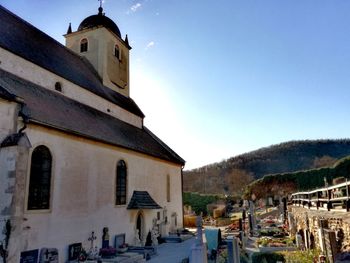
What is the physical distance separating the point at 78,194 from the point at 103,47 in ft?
40.7

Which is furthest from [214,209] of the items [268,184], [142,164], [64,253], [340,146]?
[340,146]

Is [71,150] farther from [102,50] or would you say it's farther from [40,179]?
[102,50]

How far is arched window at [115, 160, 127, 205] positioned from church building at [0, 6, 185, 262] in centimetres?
5

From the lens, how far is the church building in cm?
959

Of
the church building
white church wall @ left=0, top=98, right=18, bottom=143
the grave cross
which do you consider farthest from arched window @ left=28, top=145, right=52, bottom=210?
the grave cross

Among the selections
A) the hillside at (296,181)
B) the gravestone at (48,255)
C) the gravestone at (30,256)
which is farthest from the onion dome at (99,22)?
the hillside at (296,181)

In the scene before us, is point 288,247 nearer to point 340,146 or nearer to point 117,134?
point 117,134

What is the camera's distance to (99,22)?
21797mm

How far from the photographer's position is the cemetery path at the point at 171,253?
44.6 ft

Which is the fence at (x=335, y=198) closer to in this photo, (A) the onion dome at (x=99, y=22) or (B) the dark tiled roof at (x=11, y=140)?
(B) the dark tiled roof at (x=11, y=140)

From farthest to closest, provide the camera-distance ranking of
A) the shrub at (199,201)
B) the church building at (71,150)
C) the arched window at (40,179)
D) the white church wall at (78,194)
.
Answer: the shrub at (199,201)
the white church wall at (78,194)
the arched window at (40,179)
the church building at (71,150)

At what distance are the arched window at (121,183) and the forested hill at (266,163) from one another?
5970cm

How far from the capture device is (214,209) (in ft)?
130

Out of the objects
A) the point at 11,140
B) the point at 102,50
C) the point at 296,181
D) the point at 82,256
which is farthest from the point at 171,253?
the point at 296,181
